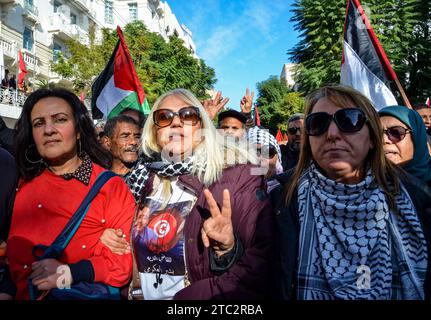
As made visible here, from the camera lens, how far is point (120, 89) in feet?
18.7

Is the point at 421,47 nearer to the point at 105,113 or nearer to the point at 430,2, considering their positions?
the point at 430,2

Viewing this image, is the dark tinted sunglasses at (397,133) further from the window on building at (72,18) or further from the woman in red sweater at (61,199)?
the window on building at (72,18)

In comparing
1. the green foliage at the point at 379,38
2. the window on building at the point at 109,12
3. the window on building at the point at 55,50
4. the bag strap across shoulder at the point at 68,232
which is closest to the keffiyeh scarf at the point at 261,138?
the bag strap across shoulder at the point at 68,232

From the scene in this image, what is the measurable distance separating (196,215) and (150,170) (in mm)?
564

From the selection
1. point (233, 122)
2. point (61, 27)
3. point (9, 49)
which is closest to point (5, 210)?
point (233, 122)

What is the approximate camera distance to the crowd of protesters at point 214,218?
178 centimetres

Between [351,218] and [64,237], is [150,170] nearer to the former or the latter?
[64,237]

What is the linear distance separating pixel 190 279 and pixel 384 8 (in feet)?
72.1

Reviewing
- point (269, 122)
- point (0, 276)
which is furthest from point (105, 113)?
point (269, 122)

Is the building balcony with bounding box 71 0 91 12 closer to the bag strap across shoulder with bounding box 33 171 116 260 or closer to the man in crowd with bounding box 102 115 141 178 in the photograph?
the man in crowd with bounding box 102 115 141 178

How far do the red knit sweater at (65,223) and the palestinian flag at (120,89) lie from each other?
364cm

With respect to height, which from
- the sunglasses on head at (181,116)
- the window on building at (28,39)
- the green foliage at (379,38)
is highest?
the window on building at (28,39)
